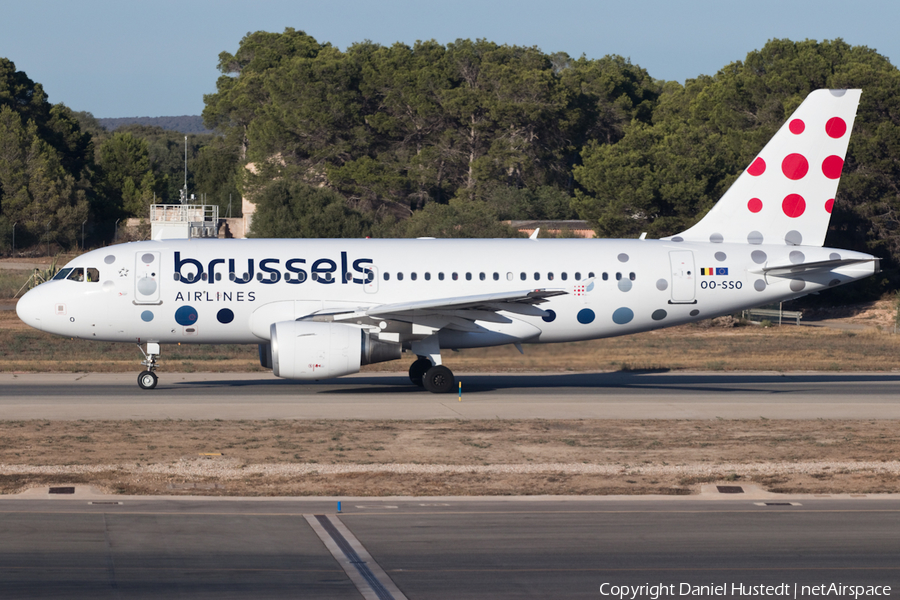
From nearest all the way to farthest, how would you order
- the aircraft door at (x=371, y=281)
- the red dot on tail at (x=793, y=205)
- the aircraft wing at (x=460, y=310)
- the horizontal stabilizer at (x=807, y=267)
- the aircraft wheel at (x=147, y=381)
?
1. the aircraft wing at (x=460, y=310)
2. the horizontal stabilizer at (x=807, y=267)
3. the aircraft door at (x=371, y=281)
4. the aircraft wheel at (x=147, y=381)
5. the red dot on tail at (x=793, y=205)

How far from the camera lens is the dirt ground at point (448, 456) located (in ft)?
48.7

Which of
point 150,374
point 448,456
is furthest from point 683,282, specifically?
point 150,374

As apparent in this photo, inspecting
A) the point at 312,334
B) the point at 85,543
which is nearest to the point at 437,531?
the point at 85,543

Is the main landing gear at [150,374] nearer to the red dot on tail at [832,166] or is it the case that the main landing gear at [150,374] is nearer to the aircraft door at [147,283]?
the aircraft door at [147,283]

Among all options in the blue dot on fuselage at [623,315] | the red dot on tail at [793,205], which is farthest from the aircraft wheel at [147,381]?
the red dot on tail at [793,205]

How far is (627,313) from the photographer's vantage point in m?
26.2

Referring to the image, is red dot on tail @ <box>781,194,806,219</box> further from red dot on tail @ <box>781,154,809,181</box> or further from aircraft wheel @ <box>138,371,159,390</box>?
aircraft wheel @ <box>138,371,159,390</box>

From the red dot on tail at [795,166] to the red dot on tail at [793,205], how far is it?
1.71 feet

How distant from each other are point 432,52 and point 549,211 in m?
16.4

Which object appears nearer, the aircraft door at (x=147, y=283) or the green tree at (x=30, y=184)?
the aircraft door at (x=147, y=283)

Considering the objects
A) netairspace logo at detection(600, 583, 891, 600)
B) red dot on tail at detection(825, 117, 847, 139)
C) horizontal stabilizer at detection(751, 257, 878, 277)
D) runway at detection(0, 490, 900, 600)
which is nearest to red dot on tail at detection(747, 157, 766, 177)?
red dot on tail at detection(825, 117, 847, 139)

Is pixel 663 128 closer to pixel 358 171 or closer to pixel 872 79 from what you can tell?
pixel 872 79

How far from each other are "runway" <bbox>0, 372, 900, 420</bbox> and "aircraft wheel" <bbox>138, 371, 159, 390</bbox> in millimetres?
357

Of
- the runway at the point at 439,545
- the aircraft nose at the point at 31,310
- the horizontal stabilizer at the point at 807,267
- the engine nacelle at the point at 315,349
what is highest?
the horizontal stabilizer at the point at 807,267
